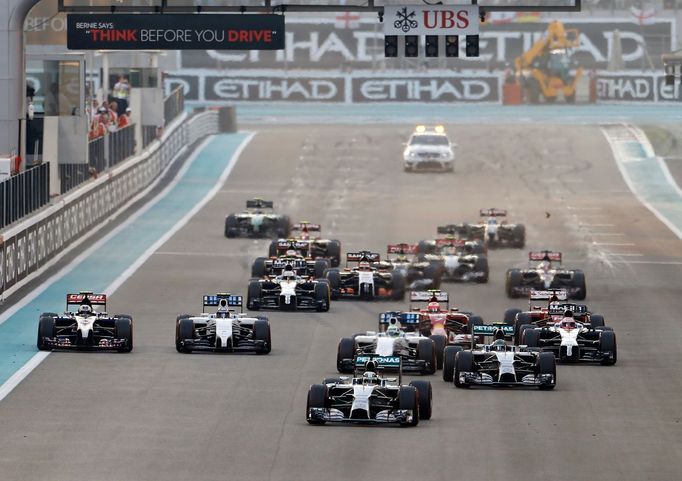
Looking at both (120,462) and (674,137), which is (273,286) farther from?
(674,137)

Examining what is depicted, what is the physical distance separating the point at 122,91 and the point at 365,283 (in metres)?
27.2

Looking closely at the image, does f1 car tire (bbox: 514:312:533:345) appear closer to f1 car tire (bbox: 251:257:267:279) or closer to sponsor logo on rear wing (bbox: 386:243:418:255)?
sponsor logo on rear wing (bbox: 386:243:418:255)

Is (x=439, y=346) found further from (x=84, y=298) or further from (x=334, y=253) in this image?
(x=334, y=253)

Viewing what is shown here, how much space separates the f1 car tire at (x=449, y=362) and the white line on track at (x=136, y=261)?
6.31m

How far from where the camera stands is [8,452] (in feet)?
75.2

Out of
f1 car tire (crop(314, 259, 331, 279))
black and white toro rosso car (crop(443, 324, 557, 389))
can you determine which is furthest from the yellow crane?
black and white toro rosso car (crop(443, 324, 557, 389))

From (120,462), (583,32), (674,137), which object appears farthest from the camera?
(583,32)

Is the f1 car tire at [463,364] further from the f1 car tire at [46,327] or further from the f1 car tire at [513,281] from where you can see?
the f1 car tire at [513,281]

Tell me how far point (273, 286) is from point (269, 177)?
30086mm

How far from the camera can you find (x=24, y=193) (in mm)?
40594

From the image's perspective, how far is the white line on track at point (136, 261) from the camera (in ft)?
95.7

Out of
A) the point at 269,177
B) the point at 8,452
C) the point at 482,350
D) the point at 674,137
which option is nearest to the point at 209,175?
the point at 269,177

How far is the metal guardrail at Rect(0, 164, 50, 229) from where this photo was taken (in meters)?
38.6

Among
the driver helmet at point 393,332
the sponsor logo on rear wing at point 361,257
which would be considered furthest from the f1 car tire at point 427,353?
the sponsor logo on rear wing at point 361,257
